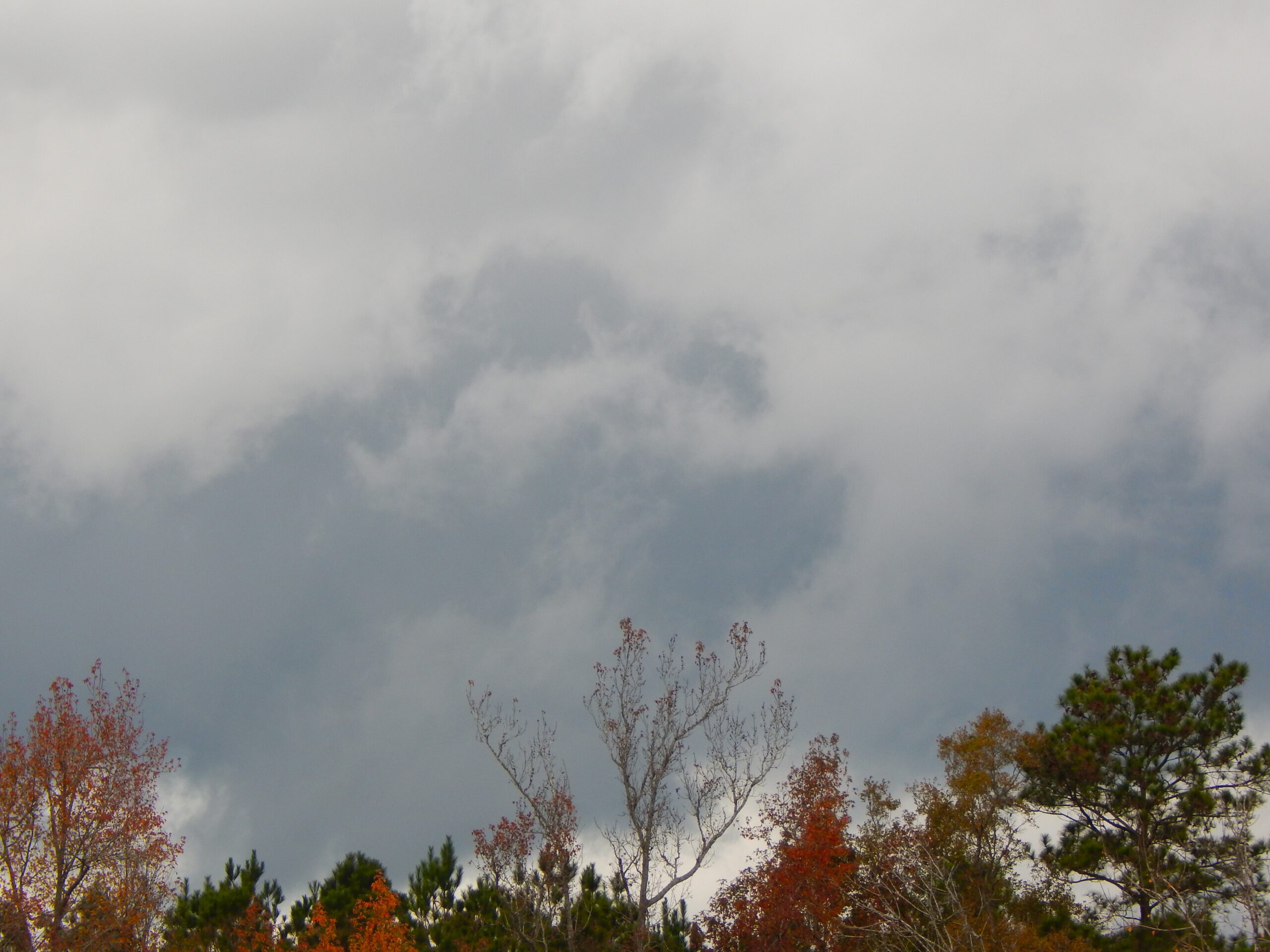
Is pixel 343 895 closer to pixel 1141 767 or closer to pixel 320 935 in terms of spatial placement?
pixel 320 935

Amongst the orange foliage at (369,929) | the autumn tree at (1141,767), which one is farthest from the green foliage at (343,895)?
the autumn tree at (1141,767)

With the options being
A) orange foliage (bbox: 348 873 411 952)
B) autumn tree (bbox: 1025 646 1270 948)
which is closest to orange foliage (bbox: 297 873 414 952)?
orange foliage (bbox: 348 873 411 952)

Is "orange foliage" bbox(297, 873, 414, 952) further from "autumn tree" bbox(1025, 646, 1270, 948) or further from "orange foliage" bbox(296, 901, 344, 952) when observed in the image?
"autumn tree" bbox(1025, 646, 1270, 948)

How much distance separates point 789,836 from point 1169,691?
11784mm

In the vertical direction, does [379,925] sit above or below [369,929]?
above

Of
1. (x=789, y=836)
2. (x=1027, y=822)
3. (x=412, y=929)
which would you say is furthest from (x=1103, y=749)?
(x=412, y=929)

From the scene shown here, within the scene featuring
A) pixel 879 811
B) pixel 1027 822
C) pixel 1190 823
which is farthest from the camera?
pixel 879 811

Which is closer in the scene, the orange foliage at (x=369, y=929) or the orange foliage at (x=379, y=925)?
the orange foliage at (x=369, y=929)

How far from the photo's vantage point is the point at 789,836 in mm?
36875

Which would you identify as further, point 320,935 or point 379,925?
point 320,935

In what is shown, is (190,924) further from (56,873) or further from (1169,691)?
(1169,691)

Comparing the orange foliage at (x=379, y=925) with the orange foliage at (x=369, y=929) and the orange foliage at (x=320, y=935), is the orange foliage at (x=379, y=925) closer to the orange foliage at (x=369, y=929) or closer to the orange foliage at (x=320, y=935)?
the orange foliage at (x=369, y=929)

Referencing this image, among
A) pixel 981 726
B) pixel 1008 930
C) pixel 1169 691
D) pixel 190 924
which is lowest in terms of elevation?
pixel 1008 930

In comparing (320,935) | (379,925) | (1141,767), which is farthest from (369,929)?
(1141,767)
